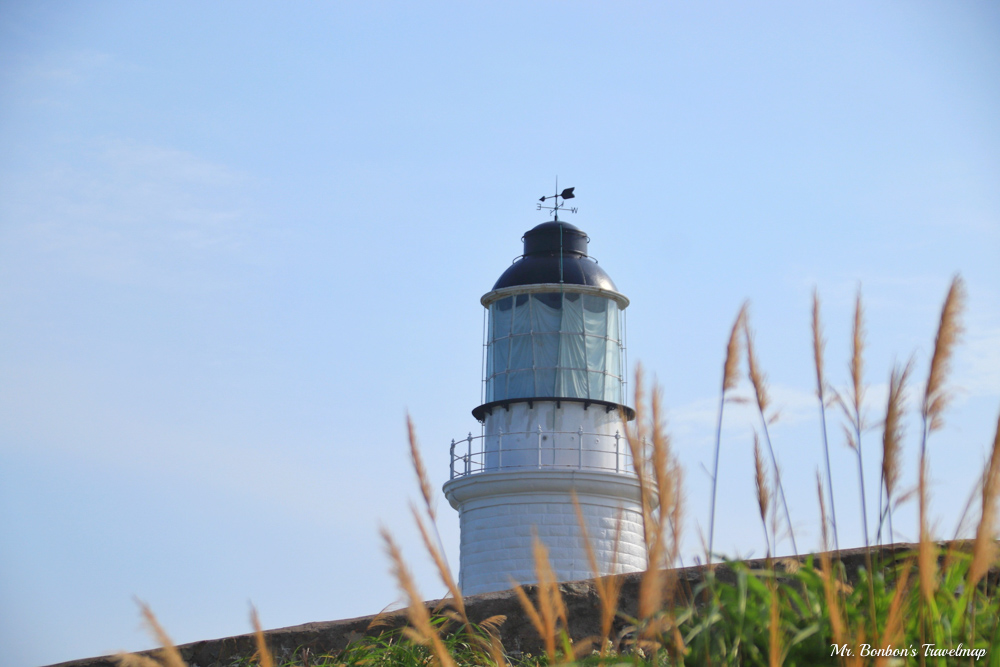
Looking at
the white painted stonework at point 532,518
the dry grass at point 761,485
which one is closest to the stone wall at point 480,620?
→ the dry grass at point 761,485

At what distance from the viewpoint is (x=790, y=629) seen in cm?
251

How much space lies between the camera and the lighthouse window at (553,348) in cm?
1717

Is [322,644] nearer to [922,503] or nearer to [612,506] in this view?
[922,503]

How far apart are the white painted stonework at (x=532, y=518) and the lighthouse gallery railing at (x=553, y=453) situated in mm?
250

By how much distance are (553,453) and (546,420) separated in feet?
1.85

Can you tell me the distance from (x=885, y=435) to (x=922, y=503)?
0.17m

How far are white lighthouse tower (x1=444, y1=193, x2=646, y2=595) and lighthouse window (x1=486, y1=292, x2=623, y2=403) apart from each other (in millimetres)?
17

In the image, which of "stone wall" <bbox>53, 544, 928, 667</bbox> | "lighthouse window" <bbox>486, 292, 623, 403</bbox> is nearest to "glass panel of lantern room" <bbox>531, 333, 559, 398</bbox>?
"lighthouse window" <bbox>486, 292, 623, 403</bbox>

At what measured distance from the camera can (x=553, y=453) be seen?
16750mm

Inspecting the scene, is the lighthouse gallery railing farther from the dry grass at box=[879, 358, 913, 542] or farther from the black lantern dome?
the dry grass at box=[879, 358, 913, 542]

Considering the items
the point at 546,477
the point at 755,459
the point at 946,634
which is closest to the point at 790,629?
the point at 946,634

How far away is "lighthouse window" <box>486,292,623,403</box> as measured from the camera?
17.2m

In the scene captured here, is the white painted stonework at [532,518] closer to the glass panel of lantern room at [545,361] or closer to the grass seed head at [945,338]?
the glass panel of lantern room at [545,361]

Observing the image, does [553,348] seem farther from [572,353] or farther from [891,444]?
[891,444]
